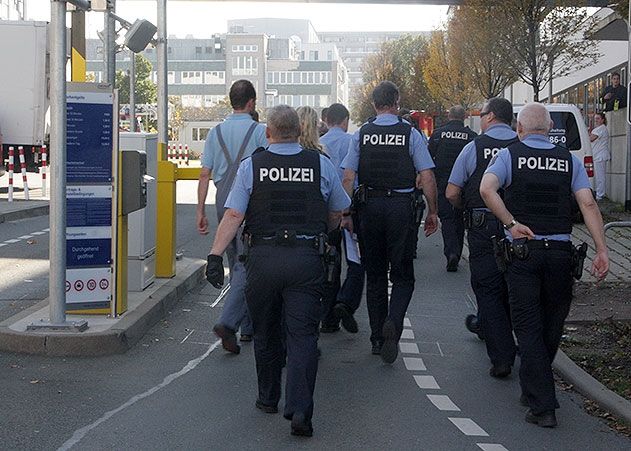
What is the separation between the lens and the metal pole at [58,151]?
914 centimetres

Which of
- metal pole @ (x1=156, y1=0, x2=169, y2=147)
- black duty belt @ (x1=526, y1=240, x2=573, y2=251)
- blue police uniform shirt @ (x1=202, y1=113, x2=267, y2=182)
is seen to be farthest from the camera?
metal pole @ (x1=156, y1=0, x2=169, y2=147)

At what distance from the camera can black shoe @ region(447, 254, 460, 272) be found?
15021mm

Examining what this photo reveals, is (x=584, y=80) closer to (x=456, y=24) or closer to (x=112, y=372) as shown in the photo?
(x=456, y=24)

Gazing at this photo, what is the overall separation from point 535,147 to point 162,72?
25.0 ft

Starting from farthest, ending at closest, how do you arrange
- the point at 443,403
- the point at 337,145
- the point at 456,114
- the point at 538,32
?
the point at 538,32 → the point at 456,114 → the point at 337,145 → the point at 443,403

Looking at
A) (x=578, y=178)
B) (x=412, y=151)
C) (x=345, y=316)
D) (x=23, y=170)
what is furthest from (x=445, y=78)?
(x=578, y=178)

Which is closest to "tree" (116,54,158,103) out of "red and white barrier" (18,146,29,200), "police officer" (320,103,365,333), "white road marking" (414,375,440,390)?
"red and white barrier" (18,146,29,200)

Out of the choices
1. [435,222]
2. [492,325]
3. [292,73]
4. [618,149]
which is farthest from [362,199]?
[292,73]

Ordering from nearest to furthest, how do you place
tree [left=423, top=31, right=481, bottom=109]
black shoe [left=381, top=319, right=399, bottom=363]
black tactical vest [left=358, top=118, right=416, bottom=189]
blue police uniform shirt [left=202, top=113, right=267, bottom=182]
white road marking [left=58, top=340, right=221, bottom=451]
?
1. white road marking [left=58, top=340, right=221, bottom=451]
2. black shoe [left=381, top=319, right=399, bottom=363]
3. black tactical vest [left=358, top=118, right=416, bottom=189]
4. blue police uniform shirt [left=202, top=113, right=267, bottom=182]
5. tree [left=423, top=31, right=481, bottom=109]

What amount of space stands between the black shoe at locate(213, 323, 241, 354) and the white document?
103 centimetres

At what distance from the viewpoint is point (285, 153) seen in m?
7.14

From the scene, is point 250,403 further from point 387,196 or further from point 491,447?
point 387,196

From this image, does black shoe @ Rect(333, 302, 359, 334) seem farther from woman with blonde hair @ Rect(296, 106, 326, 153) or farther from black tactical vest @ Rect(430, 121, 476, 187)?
black tactical vest @ Rect(430, 121, 476, 187)

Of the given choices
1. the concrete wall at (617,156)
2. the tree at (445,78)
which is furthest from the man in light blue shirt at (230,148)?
the tree at (445,78)
